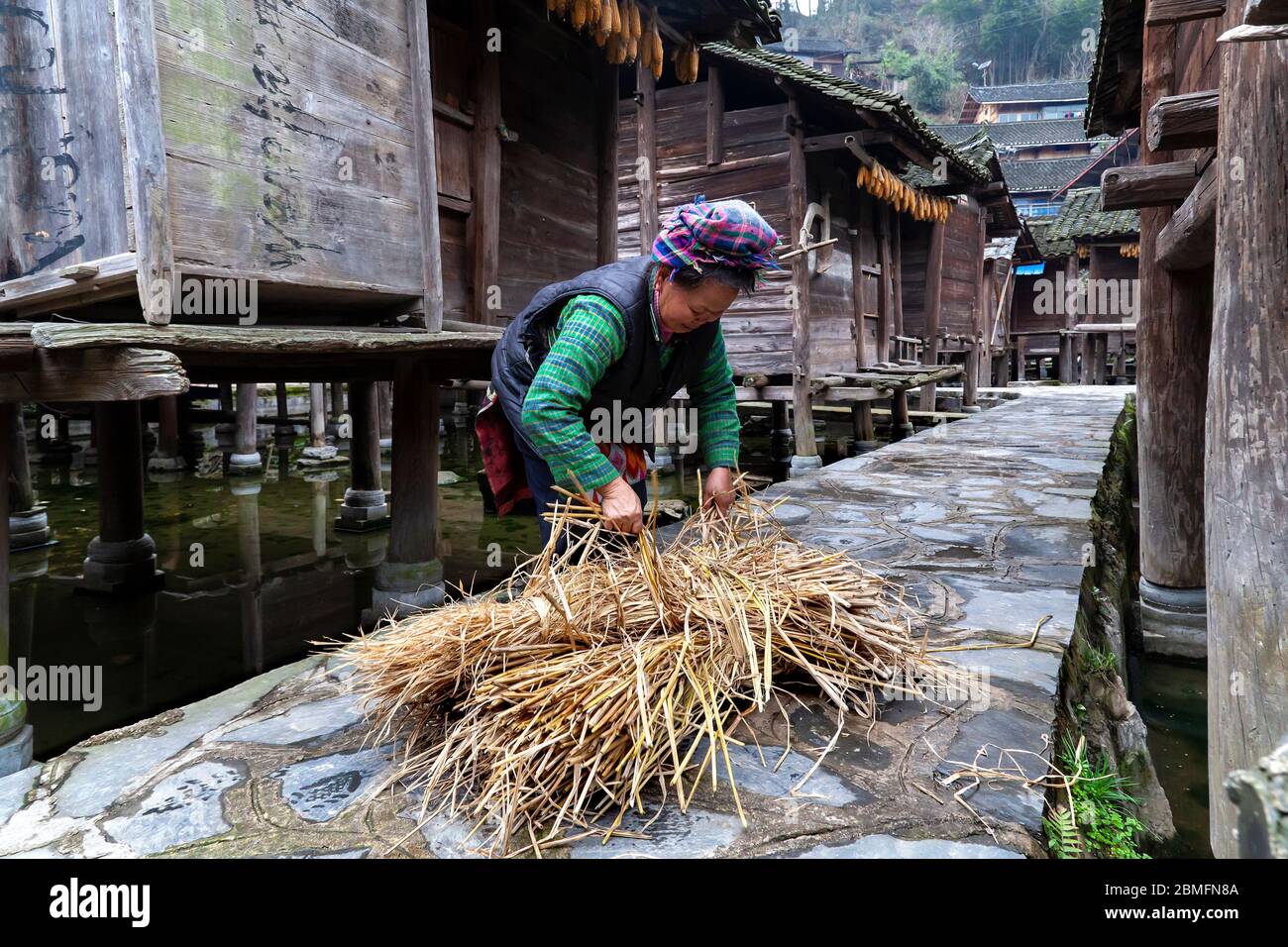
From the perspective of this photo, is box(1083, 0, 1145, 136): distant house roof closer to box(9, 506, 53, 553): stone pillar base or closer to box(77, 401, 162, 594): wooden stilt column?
box(77, 401, 162, 594): wooden stilt column

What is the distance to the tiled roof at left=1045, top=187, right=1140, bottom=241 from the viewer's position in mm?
17453

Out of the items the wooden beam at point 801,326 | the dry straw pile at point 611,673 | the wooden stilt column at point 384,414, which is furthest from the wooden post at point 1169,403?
the wooden stilt column at point 384,414

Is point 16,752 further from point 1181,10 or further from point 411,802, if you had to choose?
point 1181,10

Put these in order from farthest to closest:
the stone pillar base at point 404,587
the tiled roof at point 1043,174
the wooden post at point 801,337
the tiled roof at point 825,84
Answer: the tiled roof at point 1043,174
the wooden post at point 801,337
the tiled roof at point 825,84
the stone pillar base at point 404,587

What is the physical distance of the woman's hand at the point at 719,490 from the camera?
2518 mm

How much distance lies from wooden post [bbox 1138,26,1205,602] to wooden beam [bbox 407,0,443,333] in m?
3.96

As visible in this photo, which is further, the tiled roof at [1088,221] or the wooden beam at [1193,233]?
the tiled roof at [1088,221]

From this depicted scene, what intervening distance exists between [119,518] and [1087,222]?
20.4 metres

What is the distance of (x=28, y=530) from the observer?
23.3 feet

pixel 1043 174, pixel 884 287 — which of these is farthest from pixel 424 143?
pixel 1043 174

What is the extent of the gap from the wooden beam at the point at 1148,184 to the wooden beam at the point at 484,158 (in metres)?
3.91

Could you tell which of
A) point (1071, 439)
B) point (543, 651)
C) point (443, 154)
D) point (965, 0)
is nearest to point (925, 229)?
point (1071, 439)

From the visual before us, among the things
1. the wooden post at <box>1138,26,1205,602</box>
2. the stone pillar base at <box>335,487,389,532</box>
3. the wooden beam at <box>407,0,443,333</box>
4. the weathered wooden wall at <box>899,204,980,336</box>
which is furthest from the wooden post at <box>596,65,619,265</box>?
the weathered wooden wall at <box>899,204,980,336</box>

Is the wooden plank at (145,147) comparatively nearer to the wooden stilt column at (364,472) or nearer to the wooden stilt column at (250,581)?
A: the wooden stilt column at (250,581)
